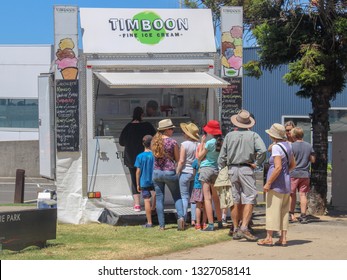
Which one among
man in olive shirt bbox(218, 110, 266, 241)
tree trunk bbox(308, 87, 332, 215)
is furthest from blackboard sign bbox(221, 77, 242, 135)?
man in olive shirt bbox(218, 110, 266, 241)

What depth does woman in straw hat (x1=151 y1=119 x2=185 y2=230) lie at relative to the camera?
33.9 feet

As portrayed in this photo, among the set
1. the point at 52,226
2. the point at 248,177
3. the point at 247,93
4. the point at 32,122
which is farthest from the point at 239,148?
the point at 32,122

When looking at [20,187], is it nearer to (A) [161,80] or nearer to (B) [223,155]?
(A) [161,80]

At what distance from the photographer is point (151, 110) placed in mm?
12359

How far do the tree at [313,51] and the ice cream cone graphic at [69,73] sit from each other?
3.59 m

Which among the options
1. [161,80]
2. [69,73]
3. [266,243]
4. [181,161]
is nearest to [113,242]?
[181,161]

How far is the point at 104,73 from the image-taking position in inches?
445

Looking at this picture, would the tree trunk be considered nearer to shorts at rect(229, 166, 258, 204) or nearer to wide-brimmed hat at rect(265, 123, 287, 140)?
shorts at rect(229, 166, 258, 204)

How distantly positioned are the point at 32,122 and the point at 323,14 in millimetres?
24349

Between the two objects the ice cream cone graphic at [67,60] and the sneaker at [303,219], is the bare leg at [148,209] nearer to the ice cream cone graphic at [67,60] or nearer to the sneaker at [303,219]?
the ice cream cone graphic at [67,60]

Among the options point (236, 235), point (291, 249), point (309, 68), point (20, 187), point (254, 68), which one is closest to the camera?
point (291, 249)

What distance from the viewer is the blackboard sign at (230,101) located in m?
11.7

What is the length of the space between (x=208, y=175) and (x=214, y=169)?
138mm

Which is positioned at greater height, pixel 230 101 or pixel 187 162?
pixel 230 101
